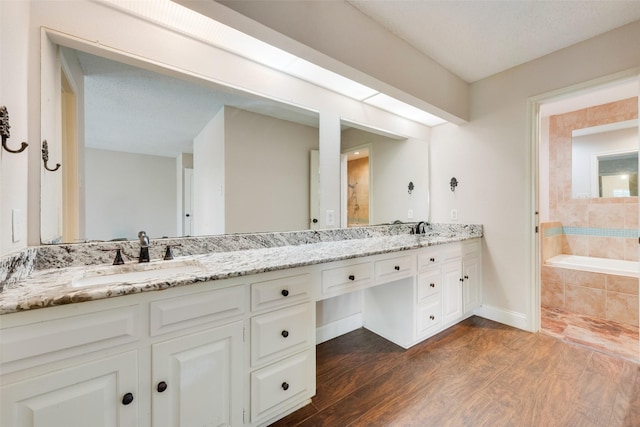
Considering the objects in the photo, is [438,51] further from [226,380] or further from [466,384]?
[226,380]

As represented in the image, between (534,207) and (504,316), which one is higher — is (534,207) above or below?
above

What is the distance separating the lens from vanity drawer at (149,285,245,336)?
1008 mm

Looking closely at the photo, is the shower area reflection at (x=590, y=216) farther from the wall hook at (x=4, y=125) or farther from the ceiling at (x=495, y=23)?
the wall hook at (x=4, y=125)

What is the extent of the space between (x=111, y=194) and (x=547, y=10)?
2.91 meters

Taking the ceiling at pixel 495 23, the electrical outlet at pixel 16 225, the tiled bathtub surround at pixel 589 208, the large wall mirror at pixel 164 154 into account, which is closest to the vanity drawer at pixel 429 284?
the large wall mirror at pixel 164 154

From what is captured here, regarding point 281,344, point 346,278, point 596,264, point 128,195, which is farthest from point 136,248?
point 596,264

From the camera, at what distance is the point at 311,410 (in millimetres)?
1472

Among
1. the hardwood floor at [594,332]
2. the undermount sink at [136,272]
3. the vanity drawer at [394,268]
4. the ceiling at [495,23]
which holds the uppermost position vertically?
the ceiling at [495,23]

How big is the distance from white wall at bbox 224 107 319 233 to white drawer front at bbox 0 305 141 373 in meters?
0.89

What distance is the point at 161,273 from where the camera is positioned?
132 centimetres

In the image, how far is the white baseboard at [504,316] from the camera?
243 cm

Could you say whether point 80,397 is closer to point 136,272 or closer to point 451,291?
point 136,272

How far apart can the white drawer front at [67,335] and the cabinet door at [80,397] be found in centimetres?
6

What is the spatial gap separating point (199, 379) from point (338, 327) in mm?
1455
